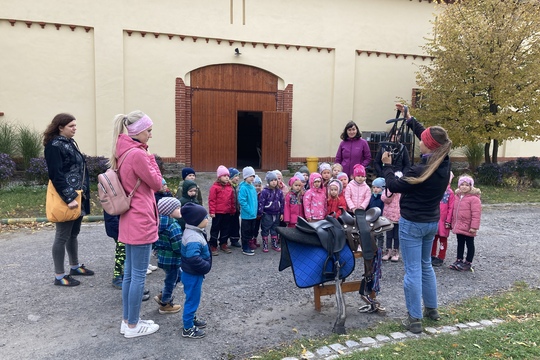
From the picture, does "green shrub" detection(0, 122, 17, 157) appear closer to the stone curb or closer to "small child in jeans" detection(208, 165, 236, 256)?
"small child in jeans" detection(208, 165, 236, 256)

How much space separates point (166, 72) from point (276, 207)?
26.8 ft

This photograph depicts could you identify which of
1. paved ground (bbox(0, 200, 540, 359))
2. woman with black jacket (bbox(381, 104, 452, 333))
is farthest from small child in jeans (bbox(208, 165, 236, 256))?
woman with black jacket (bbox(381, 104, 452, 333))

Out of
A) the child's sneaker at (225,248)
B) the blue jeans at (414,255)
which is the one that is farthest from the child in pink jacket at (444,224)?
the child's sneaker at (225,248)

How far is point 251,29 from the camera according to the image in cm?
1366

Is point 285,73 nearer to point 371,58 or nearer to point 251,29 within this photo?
point 251,29

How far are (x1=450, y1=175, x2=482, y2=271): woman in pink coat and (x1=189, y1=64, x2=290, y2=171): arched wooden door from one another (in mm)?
8880

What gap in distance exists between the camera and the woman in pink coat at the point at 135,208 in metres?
3.60

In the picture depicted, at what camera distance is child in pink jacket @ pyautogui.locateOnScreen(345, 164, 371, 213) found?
20.8ft

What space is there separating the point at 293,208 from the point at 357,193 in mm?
1021

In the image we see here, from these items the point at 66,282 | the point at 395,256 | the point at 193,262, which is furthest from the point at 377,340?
the point at 66,282

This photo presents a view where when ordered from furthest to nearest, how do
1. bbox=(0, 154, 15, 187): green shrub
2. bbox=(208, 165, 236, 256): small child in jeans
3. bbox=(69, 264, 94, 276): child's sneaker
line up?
1. bbox=(0, 154, 15, 187): green shrub
2. bbox=(208, 165, 236, 256): small child in jeans
3. bbox=(69, 264, 94, 276): child's sneaker

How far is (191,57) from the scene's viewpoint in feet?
43.4

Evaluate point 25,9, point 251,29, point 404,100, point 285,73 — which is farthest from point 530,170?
point 25,9

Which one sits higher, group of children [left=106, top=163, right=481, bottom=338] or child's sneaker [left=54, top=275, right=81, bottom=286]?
group of children [left=106, top=163, right=481, bottom=338]
